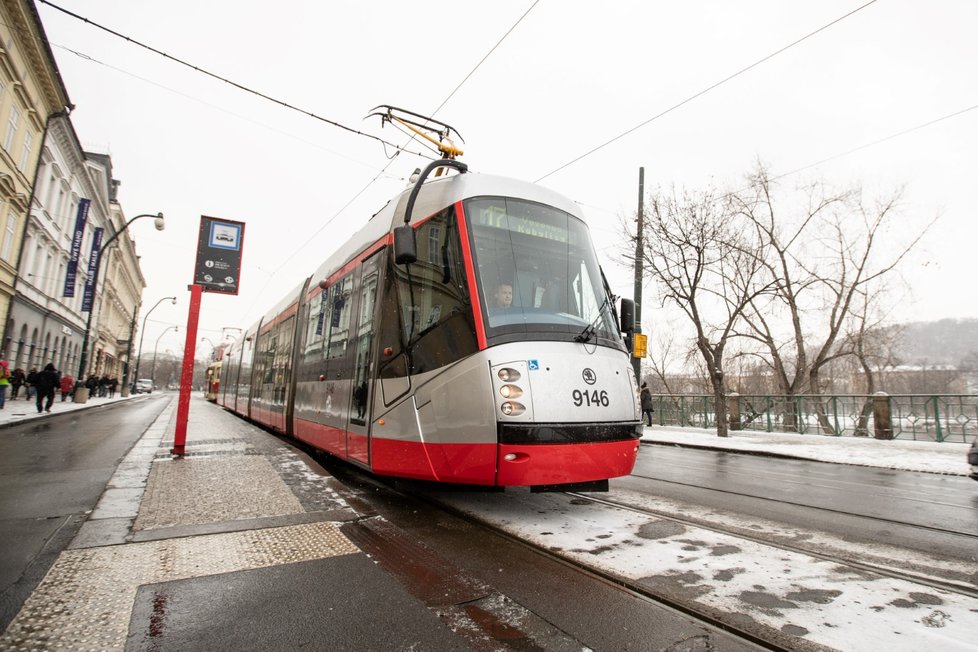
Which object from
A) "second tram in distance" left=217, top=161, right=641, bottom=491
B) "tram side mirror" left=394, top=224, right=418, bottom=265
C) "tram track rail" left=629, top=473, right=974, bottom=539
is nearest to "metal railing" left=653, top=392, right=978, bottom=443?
"tram track rail" left=629, top=473, right=974, bottom=539

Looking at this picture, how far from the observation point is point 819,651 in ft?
7.64

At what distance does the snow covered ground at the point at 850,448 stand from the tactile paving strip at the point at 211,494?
420 inches

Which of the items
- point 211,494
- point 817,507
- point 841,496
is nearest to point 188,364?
point 211,494

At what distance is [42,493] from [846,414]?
19.3 meters

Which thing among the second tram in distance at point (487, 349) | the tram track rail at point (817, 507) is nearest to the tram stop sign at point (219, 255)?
the second tram in distance at point (487, 349)

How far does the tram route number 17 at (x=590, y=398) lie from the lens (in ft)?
13.8

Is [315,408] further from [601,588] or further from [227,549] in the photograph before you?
[601,588]

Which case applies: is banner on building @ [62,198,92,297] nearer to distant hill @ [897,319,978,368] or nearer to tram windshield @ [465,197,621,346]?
tram windshield @ [465,197,621,346]

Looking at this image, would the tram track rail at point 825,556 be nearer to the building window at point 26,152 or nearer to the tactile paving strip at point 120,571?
the tactile paving strip at point 120,571

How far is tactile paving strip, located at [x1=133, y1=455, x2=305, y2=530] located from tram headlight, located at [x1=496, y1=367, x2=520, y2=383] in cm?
224

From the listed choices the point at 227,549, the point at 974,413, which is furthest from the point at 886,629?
the point at 974,413

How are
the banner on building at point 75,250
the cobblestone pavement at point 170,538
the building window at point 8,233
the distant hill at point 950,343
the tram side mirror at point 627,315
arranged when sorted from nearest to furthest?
the cobblestone pavement at point 170,538 → the tram side mirror at point 627,315 → the building window at point 8,233 → the banner on building at point 75,250 → the distant hill at point 950,343

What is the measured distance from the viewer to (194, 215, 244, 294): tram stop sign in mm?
8719

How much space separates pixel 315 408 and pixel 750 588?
6.16m
